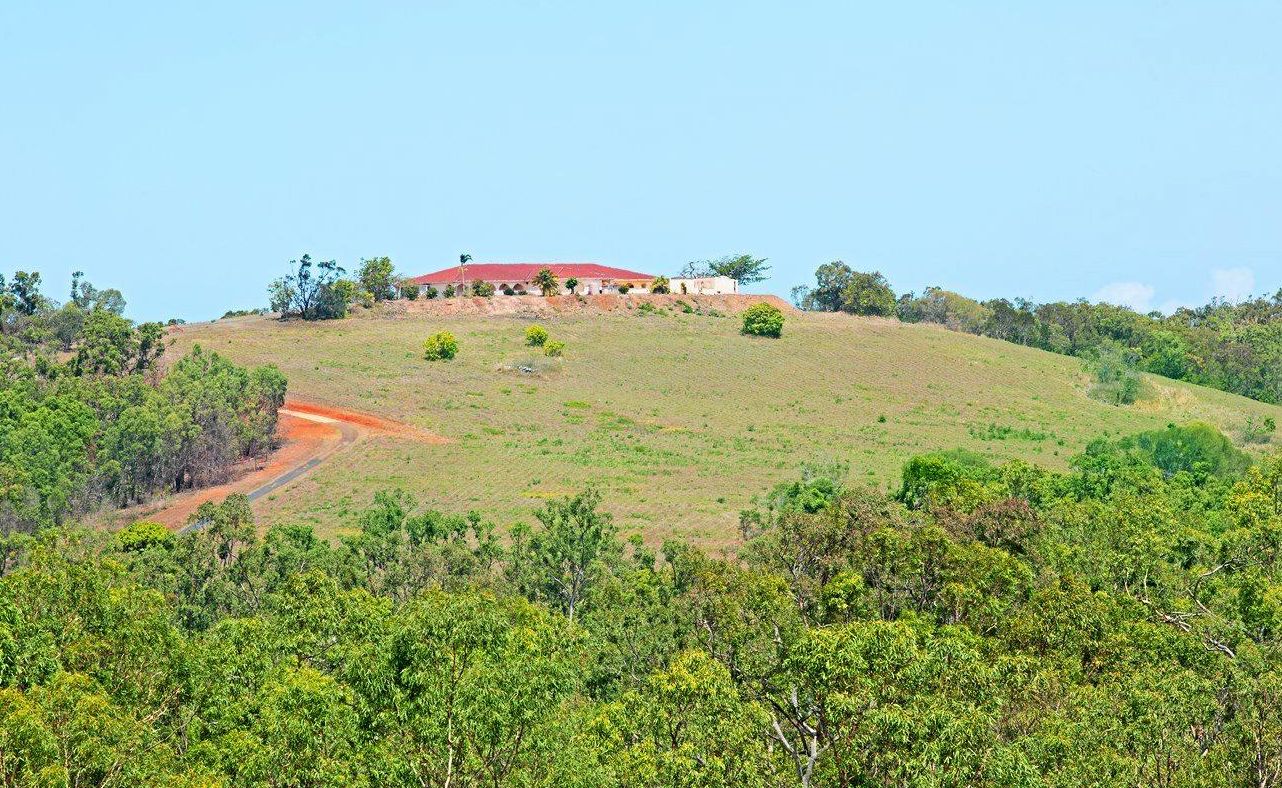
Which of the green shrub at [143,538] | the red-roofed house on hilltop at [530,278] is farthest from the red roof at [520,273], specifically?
the green shrub at [143,538]

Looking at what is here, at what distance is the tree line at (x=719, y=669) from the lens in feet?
88.8

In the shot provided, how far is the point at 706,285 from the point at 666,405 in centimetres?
4655

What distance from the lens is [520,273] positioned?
490 feet

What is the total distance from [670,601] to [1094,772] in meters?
20.3

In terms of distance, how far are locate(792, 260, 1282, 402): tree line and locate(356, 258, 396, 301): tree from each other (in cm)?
4228

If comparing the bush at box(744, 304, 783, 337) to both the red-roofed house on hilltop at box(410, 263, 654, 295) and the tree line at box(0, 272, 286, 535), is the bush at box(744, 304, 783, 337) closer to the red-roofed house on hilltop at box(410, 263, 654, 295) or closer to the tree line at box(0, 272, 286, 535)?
the red-roofed house on hilltop at box(410, 263, 654, 295)

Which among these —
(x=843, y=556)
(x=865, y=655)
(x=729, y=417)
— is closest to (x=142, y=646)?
(x=865, y=655)

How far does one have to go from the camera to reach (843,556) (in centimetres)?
4891

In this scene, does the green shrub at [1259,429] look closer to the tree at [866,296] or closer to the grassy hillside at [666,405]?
the grassy hillside at [666,405]

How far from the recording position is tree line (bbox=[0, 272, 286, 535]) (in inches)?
2911

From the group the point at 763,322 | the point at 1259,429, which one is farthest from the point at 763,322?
the point at 1259,429

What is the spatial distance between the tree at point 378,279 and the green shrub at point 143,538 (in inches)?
2925

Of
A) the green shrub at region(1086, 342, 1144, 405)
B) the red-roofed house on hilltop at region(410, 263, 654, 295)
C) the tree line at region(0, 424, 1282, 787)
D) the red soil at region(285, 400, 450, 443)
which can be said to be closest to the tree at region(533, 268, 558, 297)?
the red-roofed house on hilltop at region(410, 263, 654, 295)

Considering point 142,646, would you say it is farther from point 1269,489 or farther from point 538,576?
point 1269,489
